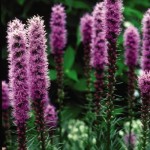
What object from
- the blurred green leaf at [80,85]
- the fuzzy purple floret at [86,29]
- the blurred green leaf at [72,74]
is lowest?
the blurred green leaf at [80,85]

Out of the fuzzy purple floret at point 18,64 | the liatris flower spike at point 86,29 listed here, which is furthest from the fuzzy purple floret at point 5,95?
the liatris flower spike at point 86,29

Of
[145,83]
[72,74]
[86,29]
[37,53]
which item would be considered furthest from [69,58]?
[37,53]

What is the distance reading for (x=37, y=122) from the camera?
3.79m

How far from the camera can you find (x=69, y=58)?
6148 mm

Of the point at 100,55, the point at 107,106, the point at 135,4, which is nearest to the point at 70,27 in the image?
the point at 135,4

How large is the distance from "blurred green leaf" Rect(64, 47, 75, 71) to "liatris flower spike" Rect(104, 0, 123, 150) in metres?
2.04

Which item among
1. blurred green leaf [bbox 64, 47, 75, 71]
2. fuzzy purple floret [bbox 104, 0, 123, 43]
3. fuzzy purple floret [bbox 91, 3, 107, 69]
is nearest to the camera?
fuzzy purple floret [bbox 104, 0, 123, 43]

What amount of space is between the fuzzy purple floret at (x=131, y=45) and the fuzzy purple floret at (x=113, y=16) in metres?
1.10

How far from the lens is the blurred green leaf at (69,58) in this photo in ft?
20.0

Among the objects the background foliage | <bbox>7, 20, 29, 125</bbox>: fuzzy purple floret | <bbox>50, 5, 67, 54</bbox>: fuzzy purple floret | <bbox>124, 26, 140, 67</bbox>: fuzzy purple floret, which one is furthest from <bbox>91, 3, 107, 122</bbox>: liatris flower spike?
<bbox>7, 20, 29, 125</bbox>: fuzzy purple floret

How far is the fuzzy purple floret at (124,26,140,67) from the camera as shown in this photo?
4980mm

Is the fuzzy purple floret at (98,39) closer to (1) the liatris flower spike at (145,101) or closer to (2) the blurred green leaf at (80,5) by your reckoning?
(1) the liatris flower spike at (145,101)

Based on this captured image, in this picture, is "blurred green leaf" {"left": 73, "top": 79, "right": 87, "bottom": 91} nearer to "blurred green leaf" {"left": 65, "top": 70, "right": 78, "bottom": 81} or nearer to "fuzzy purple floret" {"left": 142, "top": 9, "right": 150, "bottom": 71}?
"blurred green leaf" {"left": 65, "top": 70, "right": 78, "bottom": 81}

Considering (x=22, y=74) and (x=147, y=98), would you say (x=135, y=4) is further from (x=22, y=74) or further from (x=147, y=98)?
(x=22, y=74)
